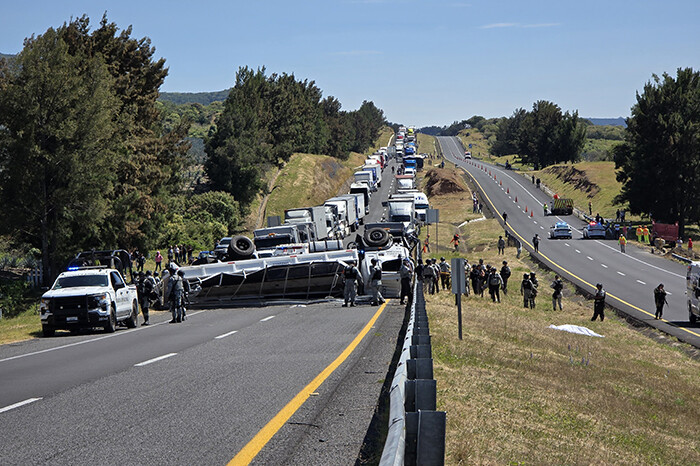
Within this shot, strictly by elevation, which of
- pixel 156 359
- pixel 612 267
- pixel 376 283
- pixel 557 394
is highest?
pixel 156 359

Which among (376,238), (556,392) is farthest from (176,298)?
(556,392)

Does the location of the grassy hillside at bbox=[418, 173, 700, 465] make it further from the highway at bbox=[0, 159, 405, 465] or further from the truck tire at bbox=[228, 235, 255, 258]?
the truck tire at bbox=[228, 235, 255, 258]

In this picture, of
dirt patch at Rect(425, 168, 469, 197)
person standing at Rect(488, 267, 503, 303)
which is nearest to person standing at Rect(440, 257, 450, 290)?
person standing at Rect(488, 267, 503, 303)

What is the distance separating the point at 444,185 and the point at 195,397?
356ft

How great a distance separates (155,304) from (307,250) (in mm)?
8314

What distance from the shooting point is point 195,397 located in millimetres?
9922

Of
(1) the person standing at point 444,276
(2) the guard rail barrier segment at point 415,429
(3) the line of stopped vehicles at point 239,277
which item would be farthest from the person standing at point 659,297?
(2) the guard rail barrier segment at point 415,429

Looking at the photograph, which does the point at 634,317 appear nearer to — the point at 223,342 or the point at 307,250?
the point at 307,250

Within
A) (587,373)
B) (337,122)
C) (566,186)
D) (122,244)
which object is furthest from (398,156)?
(587,373)

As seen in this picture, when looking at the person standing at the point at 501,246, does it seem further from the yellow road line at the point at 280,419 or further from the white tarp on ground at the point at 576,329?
the yellow road line at the point at 280,419

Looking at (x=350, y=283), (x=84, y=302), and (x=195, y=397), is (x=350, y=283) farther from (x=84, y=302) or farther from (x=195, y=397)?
(x=195, y=397)

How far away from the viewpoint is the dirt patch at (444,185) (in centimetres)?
11538

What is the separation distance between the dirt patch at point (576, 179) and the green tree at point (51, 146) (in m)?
88.3

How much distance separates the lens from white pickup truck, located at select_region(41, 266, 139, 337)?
68.9 ft
